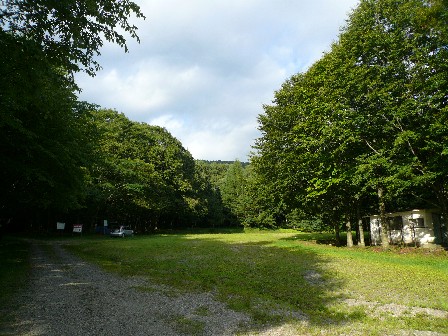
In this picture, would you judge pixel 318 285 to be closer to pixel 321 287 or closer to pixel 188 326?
pixel 321 287

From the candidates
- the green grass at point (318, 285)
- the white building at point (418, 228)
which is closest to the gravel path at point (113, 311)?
the green grass at point (318, 285)

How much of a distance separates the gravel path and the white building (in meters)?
23.7

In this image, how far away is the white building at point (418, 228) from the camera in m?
26.5

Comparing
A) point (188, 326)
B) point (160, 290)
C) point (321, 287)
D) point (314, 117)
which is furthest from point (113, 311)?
point (314, 117)

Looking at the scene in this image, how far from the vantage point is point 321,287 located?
12.0 meters

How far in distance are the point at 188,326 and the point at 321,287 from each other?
6.28 metres

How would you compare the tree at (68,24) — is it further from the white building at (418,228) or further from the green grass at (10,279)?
the white building at (418,228)

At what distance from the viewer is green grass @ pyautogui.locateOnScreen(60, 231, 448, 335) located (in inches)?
322

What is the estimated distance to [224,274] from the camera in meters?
14.2

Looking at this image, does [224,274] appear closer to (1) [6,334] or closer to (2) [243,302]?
(2) [243,302]

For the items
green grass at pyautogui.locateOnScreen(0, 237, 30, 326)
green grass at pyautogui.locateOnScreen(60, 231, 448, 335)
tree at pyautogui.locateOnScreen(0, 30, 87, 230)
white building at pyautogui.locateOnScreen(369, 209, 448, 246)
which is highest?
tree at pyautogui.locateOnScreen(0, 30, 87, 230)

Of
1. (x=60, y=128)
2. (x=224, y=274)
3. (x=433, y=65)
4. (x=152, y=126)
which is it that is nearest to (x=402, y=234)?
(x=433, y=65)

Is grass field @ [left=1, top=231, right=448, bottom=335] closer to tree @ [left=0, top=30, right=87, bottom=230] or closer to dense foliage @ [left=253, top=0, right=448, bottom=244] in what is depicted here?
tree @ [left=0, top=30, right=87, bottom=230]

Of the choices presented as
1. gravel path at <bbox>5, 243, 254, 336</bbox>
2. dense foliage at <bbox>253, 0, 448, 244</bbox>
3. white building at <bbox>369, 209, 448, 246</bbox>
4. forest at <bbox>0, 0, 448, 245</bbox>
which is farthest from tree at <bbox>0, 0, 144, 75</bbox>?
white building at <bbox>369, 209, 448, 246</bbox>
